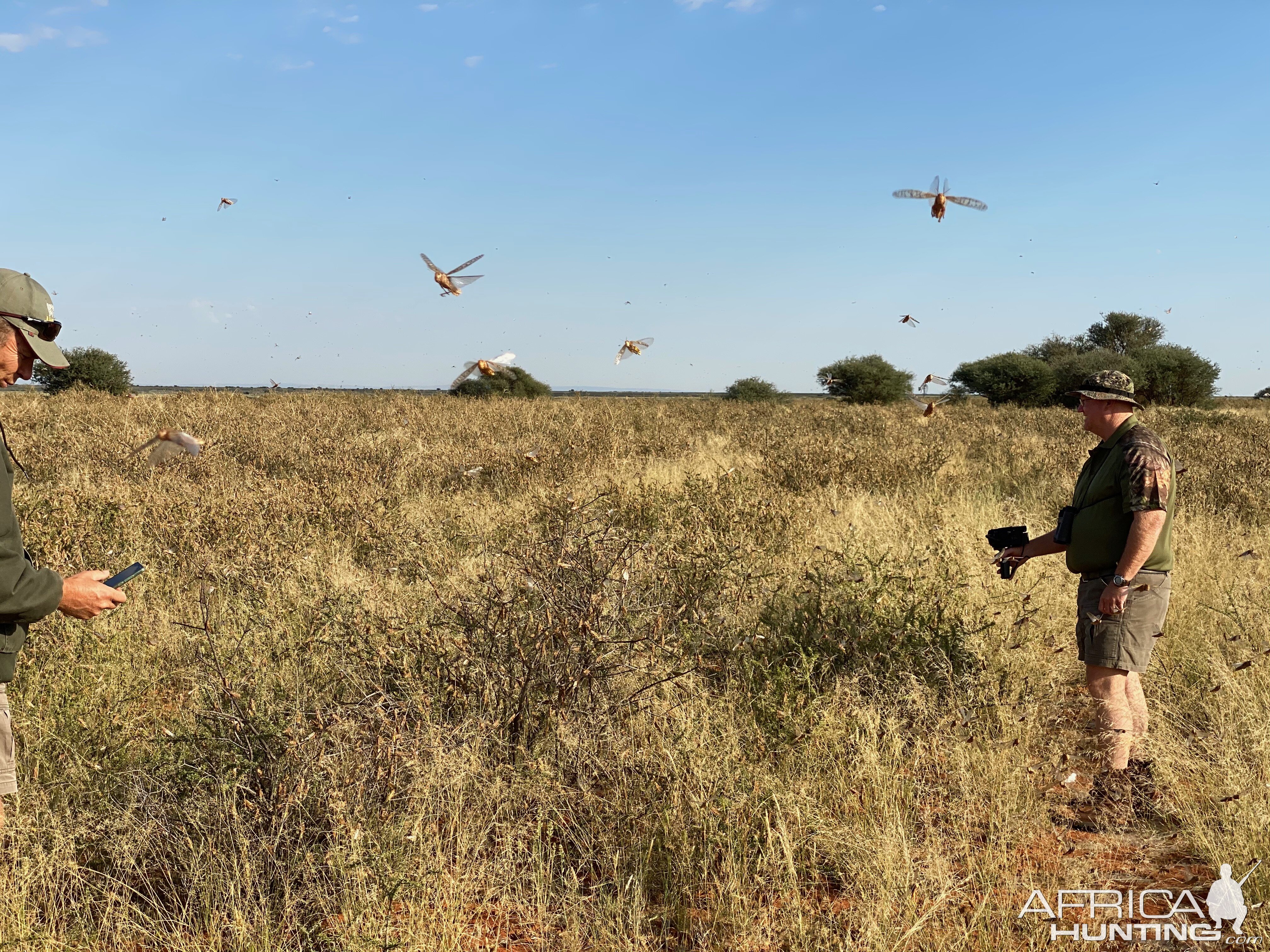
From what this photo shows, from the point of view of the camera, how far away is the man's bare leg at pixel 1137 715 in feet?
10.9

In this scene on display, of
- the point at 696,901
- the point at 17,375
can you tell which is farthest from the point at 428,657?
the point at 17,375

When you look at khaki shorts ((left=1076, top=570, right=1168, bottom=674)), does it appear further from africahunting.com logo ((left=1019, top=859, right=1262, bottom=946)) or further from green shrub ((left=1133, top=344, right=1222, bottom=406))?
green shrub ((left=1133, top=344, right=1222, bottom=406))

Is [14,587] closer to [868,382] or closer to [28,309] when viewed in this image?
[28,309]

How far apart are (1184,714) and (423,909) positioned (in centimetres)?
352

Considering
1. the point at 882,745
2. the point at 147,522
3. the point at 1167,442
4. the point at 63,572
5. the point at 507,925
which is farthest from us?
the point at 1167,442

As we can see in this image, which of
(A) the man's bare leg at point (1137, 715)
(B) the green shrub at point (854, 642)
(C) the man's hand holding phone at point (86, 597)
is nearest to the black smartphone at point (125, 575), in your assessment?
(C) the man's hand holding phone at point (86, 597)

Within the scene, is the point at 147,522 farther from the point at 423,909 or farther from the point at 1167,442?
the point at 1167,442

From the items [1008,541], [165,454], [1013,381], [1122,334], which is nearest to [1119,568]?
[1008,541]

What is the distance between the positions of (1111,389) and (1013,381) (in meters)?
27.3

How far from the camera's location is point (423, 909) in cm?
221

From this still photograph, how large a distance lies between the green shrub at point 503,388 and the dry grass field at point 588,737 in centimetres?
1968

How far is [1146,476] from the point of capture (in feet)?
9.89

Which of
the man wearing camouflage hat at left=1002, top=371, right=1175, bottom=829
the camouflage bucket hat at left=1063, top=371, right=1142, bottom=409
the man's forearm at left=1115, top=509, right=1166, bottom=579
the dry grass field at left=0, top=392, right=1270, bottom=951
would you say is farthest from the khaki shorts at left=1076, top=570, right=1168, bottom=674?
the camouflage bucket hat at left=1063, top=371, right=1142, bottom=409

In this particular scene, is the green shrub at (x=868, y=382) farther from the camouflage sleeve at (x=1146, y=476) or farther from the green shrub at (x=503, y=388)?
the camouflage sleeve at (x=1146, y=476)
